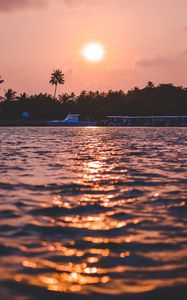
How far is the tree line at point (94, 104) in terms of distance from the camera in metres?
163

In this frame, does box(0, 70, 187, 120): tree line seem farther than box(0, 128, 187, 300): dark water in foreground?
Yes

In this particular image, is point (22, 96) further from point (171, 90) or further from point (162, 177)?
point (162, 177)

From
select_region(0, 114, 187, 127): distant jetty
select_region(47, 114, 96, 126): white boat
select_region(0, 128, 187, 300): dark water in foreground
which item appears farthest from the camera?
select_region(0, 114, 187, 127): distant jetty

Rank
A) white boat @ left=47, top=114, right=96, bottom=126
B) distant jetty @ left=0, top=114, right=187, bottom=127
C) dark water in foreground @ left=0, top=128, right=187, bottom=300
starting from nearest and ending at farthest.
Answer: dark water in foreground @ left=0, top=128, right=187, bottom=300 < white boat @ left=47, top=114, right=96, bottom=126 < distant jetty @ left=0, top=114, right=187, bottom=127

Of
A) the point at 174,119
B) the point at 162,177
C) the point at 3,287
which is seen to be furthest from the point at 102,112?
the point at 3,287

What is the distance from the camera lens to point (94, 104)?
610 feet

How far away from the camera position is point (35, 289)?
5.80 metres

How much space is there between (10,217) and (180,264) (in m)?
4.53

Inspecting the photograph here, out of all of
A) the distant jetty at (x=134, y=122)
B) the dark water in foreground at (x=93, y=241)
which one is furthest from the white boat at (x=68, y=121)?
the dark water in foreground at (x=93, y=241)

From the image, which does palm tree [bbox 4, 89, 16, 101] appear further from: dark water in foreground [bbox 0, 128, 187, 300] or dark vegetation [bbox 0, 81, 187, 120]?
dark water in foreground [bbox 0, 128, 187, 300]

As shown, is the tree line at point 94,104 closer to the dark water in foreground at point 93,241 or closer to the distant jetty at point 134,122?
the distant jetty at point 134,122

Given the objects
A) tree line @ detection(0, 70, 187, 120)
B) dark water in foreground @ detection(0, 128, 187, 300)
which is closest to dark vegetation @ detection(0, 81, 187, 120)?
tree line @ detection(0, 70, 187, 120)

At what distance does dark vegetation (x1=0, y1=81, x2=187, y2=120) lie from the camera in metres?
163

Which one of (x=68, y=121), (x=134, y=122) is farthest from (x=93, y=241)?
(x=134, y=122)
